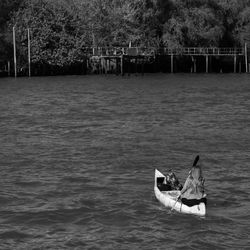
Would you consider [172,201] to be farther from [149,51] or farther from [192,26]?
[192,26]

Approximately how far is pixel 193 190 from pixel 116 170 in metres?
7.25

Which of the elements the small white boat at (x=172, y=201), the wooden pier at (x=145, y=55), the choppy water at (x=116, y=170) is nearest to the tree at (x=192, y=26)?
the wooden pier at (x=145, y=55)

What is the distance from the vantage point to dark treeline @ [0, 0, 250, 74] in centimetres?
9988

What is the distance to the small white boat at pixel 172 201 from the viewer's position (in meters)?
22.3

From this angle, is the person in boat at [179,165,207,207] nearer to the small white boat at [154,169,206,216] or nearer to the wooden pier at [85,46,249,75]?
the small white boat at [154,169,206,216]

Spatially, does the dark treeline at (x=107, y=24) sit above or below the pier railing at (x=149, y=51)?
above

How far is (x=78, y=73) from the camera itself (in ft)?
341

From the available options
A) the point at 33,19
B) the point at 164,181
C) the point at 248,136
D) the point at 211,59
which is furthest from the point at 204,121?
the point at 211,59

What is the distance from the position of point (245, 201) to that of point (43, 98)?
127 ft

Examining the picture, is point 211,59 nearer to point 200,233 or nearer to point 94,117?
point 94,117

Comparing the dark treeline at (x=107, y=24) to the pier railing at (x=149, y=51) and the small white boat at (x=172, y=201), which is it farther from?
the small white boat at (x=172, y=201)

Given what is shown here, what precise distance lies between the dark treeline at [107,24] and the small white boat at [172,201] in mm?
75206

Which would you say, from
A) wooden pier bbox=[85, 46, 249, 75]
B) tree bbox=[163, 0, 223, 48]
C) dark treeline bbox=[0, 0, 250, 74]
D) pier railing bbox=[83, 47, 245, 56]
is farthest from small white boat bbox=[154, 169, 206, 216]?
tree bbox=[163, 0, 223, 48]

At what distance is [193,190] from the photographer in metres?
22.3
